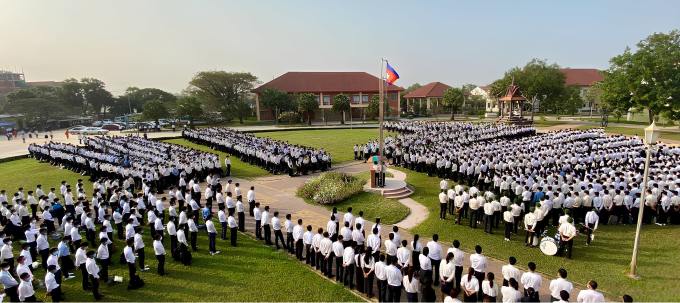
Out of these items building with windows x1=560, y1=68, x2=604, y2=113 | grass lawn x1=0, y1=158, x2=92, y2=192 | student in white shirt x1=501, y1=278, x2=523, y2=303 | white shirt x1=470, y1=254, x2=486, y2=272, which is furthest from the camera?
building with windows x1=560, y1=68, x2=604, y2=113

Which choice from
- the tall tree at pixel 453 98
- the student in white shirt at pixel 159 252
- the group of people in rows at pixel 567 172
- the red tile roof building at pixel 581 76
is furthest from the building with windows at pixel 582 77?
the student in white shirt at pixel 159 252

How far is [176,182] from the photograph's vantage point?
1750cm

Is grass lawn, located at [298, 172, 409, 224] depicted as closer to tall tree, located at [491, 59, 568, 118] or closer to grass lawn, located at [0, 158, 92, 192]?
grass lawn, located at [0, 158, 92, 192]

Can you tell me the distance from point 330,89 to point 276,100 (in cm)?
1124

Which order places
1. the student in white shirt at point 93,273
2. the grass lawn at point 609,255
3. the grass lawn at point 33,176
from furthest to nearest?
the grass lawn at point 33,176, the grass lawn at point 609,255, the student in white shirt at point 93,273

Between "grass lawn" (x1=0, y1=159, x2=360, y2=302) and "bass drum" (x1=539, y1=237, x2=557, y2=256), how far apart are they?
209 inches

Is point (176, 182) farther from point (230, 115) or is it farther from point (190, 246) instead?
point (230, 115)

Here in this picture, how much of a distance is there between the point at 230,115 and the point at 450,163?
43521 millimetres

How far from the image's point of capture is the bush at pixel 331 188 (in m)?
14.6

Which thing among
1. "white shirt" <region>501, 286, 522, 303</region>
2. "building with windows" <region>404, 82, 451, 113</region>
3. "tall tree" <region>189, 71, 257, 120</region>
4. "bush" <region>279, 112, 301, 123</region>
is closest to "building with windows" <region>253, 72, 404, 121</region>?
"tall tree" <region>189, 71, 257, 120</region>

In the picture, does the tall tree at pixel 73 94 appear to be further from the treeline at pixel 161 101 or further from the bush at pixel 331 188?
the bush at pixel 331 188

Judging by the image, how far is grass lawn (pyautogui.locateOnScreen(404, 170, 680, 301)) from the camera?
311 inches

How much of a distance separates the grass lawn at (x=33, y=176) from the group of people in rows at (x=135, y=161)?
0.55 m

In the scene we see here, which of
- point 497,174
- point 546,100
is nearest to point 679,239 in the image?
point 497,174
